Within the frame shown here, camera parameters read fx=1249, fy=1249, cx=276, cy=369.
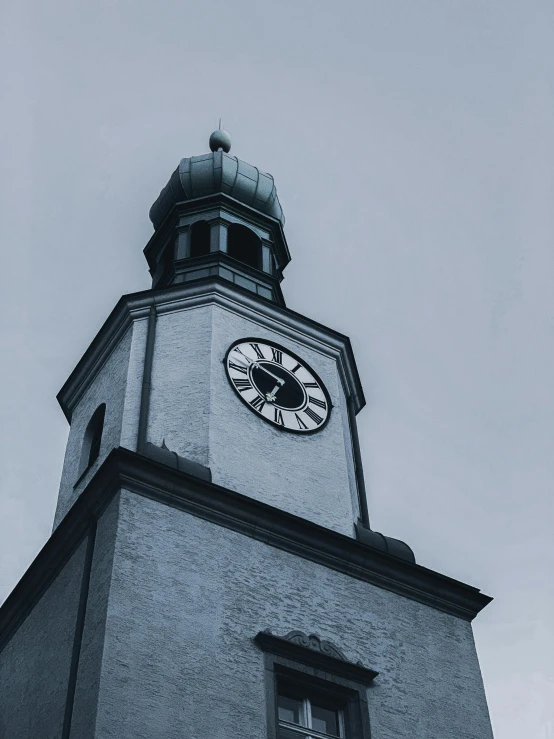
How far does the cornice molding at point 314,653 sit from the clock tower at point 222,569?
1.1 inches

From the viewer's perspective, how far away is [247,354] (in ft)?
68.0

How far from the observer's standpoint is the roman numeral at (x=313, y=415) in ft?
66.6

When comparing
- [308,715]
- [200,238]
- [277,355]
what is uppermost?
[200,238]

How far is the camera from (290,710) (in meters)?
15.2

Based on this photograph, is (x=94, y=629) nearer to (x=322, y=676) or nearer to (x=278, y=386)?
(x=322, y=676)

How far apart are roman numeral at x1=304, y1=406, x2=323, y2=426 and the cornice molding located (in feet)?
16.6

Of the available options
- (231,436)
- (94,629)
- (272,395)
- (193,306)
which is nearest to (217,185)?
(193,306)

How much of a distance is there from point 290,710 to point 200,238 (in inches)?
487

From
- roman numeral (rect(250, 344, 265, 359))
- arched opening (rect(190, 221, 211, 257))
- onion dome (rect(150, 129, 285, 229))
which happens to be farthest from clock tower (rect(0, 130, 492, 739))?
onion dome (rect(150, 129, 285, 229))

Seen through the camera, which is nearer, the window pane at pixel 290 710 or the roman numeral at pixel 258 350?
the window pane at pixel 290 710

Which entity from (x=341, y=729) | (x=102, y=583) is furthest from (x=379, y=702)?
(x=102, y=583)

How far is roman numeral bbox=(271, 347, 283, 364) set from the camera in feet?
69.5

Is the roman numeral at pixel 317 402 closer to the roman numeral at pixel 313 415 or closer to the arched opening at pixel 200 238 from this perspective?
the roman numeral at pixel 313 415

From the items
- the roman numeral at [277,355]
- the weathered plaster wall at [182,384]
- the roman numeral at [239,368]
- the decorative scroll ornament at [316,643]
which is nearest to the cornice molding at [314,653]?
the decorative scroll ornament at [316,643]
